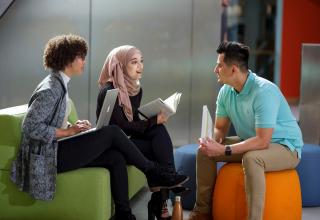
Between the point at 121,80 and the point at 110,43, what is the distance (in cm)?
263

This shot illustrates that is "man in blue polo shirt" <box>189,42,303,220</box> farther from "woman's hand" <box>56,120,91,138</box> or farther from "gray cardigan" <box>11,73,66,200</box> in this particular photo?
"gray cardigan" <box>11,73,66,200</box>

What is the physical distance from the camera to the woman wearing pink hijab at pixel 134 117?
4.04 metres

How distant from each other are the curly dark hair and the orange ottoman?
1.13 m

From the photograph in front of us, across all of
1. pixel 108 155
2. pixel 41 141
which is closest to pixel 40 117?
pixel 41 141

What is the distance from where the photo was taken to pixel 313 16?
11680 mm

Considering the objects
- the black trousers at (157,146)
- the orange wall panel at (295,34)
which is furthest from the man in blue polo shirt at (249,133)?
the orange wall panel at (295,34)

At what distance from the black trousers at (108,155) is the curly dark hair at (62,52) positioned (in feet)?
1.42

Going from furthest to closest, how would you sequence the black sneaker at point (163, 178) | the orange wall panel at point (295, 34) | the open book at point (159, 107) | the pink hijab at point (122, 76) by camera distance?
1. the orange wall panel at point (295, 34)
2. the pink hijab at point (122, 76)
3. the open book at point (159, 107)
4. the black sneaker at point (163, 178)

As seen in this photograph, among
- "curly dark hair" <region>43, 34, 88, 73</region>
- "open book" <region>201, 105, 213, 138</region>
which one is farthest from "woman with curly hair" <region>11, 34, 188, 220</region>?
"open book" <region>201, 105, 213, 138</region>

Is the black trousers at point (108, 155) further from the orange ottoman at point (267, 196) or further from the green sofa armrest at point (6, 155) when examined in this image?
the orange ottoman at point (267, 196)

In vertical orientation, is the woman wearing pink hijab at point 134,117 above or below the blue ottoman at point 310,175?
above

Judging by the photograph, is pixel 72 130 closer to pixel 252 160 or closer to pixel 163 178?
pixel 163 178

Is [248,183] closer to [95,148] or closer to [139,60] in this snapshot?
[95,148]

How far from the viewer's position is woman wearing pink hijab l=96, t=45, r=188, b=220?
4035 mm
